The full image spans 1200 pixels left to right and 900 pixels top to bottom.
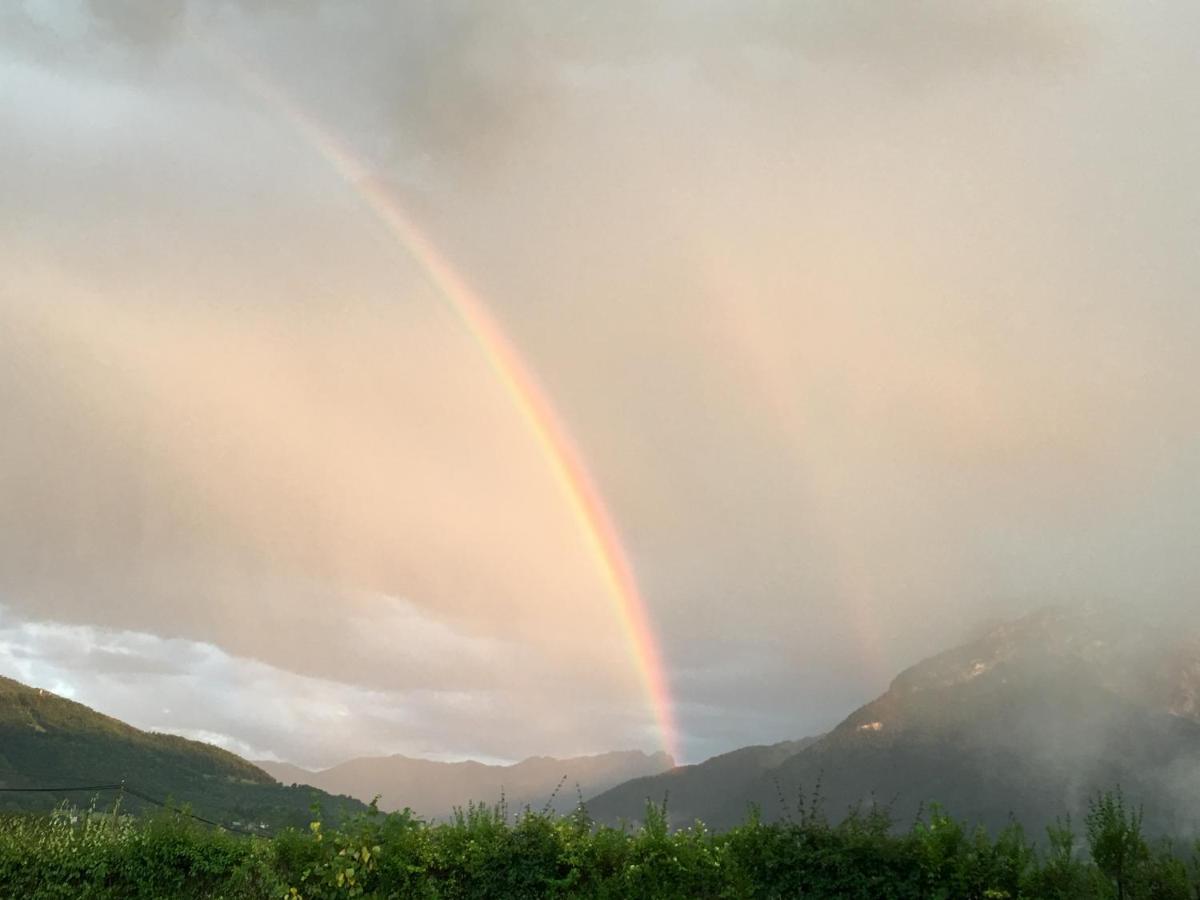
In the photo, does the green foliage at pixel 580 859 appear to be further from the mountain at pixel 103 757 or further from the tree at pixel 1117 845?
the mountain at pixel 103 757

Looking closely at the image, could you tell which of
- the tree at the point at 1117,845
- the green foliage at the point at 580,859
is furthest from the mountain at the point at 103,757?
the tree at the point at 1117,845

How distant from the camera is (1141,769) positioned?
19375cm

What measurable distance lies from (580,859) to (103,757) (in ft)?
456

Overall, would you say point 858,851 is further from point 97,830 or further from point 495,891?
point 97,830

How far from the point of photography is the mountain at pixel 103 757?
385 feet

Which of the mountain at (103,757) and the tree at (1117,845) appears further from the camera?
the mountain at (103,757)

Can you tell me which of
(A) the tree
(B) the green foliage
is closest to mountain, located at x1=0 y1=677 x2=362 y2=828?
(B) the green foliage

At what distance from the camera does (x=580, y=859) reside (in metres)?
14.1

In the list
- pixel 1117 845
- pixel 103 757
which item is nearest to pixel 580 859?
pixel 1117 845

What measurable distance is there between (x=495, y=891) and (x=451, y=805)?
2.02 m

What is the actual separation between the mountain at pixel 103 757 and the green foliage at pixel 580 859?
9675 cm

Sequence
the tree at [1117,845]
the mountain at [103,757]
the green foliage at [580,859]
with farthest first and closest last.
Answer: the mountain at [103,757]
the green foliage at [580,859]
the tree at [1117,845]

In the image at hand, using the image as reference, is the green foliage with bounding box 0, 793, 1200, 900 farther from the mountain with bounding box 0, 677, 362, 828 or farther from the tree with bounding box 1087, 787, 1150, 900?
the mountain with bounding box 0, 677, 362, 828

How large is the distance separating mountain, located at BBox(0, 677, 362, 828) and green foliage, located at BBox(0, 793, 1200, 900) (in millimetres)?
96750
